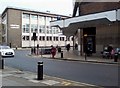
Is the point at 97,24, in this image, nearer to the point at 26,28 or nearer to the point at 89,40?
the point at 89,40

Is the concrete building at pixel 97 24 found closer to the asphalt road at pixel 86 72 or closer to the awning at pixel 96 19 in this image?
the awning at pixel 96 19

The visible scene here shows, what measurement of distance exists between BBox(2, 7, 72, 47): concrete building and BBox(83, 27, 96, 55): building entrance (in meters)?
47.0

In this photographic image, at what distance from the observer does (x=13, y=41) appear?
91562 mm

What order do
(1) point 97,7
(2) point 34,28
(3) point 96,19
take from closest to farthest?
1. (3) point 96,19
2. (1) point 97,7
3. (2) point 34,28

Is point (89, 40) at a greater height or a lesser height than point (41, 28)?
lesser

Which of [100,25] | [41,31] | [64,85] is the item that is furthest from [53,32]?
[64,85]

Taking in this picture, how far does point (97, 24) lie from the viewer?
35.2 meters

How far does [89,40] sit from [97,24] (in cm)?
466

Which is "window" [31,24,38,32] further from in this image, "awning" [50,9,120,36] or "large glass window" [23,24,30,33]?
"awning" [50,9,120,36]

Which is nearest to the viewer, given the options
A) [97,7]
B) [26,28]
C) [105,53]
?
[105,53]

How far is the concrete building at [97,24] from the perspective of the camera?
3133 cm

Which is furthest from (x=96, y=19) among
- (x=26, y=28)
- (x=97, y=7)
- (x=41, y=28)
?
(x=41, y=28)

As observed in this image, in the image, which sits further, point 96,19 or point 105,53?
point 105,53

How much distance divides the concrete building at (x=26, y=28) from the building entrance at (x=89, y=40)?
47.0 metres
